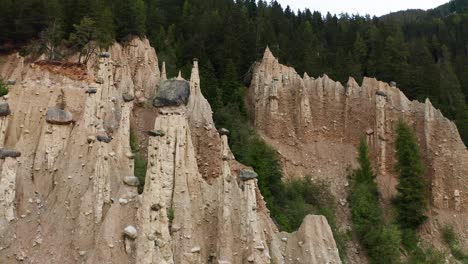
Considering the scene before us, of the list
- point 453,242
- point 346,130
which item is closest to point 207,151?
point 346,130

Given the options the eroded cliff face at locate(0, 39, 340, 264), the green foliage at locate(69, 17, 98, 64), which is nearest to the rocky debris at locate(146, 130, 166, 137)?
the eroded cliff face at locate(0, 39, 340, 264)

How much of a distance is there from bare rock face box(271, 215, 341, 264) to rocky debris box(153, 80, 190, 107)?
6793 millimetres

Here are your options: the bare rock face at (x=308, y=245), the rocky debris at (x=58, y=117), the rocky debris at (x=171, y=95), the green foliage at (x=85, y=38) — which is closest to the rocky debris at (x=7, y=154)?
the rocky debris at (x=58, y=117)

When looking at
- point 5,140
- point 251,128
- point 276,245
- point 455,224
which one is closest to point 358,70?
point 251,128

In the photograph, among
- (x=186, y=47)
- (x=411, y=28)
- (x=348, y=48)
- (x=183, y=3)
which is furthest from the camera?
(x=411, y=28)

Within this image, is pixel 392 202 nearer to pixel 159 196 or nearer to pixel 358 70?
pixel 358 70

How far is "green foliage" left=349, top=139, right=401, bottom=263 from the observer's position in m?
27.7

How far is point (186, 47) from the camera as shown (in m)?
41.2

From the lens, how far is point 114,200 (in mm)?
16734

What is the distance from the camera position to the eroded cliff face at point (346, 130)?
3303 centimetres

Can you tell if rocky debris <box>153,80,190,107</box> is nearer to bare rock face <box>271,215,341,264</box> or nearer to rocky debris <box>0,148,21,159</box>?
rocky debris <box>0,148,21,159</box>

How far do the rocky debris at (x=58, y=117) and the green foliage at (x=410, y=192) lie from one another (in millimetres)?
20396

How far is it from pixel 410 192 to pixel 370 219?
300 cm

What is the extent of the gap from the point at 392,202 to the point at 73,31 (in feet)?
76.0
